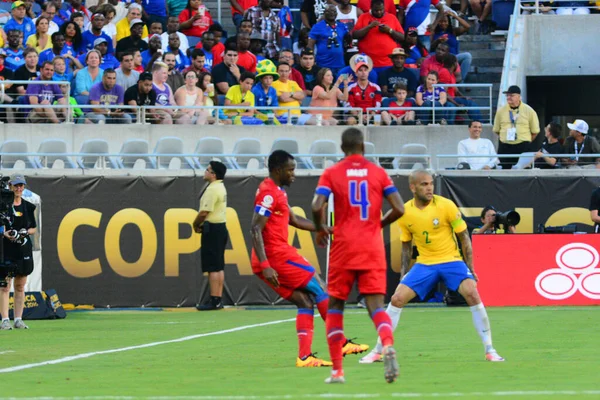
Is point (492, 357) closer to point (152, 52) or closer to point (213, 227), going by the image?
point (213, 227)

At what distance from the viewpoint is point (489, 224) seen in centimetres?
2127

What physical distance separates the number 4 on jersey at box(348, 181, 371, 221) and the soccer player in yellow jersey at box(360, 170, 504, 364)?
2.18m

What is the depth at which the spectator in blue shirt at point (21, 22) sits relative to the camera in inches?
1056

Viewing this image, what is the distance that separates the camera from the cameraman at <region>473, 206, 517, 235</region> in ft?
69.9

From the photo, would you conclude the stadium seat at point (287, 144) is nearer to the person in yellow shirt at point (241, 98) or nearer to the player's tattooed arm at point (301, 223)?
the person in yellow shirt at point (241, 98)


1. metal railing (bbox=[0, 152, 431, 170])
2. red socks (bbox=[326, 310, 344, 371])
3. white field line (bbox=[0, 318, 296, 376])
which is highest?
metal railing (bbox=[0, 152, 431, 170])

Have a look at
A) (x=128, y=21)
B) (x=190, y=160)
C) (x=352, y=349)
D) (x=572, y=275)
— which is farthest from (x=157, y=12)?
(x=352, y=349)

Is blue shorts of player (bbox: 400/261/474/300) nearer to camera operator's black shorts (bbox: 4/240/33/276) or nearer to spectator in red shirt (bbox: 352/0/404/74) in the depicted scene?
camera operator's black shorts (bbox: 4/240/33/276)

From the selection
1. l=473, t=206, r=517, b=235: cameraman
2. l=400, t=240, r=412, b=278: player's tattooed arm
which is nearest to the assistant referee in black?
l=473, t=206, r=517, b=235: cameraman

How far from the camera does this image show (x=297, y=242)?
22.6 meters

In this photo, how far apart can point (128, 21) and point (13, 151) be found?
18.1ft

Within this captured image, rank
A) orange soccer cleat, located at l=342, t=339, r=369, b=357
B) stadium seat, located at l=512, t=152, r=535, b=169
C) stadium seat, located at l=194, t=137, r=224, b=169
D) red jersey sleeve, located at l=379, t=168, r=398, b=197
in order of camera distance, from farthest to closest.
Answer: stadium seat, located at l=194, t=137, r=224, b=169, stadium seat, located at l=512, t=152, r=535, b=169, orange soccer cleat, located at l=342, t=339, r=369, b=357, red jersey sleeve, located at l=379, t=168, r=398, b=197

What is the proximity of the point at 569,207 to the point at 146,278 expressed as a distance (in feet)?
25.2

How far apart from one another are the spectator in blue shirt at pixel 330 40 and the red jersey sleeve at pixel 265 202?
1600cm
